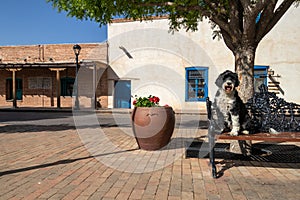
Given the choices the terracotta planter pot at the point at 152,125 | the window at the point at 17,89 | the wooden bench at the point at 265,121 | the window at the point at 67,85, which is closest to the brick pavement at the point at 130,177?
the terracotta planter pot at the point at 152,125

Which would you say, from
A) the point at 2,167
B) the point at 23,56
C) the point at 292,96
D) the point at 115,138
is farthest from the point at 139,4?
the point at 23,56

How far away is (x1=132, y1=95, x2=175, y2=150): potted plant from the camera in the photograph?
4812 mm

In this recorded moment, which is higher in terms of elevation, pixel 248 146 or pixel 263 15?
pixel 263 15

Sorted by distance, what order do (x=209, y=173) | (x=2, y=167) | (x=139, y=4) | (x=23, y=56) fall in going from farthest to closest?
(x=23, y=56), (x=139, y=4), (x=2, y=167), (x=209, y=173)

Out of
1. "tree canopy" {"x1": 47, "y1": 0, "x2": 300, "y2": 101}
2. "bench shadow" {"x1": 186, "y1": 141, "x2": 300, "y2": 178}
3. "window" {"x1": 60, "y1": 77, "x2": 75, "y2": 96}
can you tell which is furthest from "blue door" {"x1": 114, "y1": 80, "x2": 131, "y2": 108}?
"bench shadow" {"x1": 186, "y1": 141, "x2": 300, "y2": 178}

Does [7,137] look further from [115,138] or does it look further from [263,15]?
[263,15]

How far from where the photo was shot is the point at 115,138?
251 inches

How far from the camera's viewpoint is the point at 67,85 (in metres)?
19.5

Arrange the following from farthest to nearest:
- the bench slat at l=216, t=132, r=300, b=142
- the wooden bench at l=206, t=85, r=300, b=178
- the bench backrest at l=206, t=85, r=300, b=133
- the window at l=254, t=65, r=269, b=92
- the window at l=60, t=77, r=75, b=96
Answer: the window at l=60, t=77, r=75, b=96
the window at l=254, t=65, r=269, b=92
the bench backrest at l=206, t=85, r=300, b=133
the wooden bench at l=206, t=85, r=300, b=178
the bench slat at l=216, t=132, r=300, b=142

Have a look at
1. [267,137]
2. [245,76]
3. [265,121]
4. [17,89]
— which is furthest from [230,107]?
[17,89]

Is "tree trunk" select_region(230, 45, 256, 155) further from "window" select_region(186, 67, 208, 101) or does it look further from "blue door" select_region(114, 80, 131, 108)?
"blue door" select_region(114, 80, 131, 108)

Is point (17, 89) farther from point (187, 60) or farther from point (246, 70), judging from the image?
point (246, 70)

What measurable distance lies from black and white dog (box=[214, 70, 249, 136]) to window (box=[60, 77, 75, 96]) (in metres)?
17.3

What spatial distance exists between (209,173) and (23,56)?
20.5m
